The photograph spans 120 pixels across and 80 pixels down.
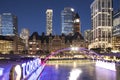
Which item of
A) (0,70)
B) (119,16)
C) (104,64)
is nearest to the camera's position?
(0,70)

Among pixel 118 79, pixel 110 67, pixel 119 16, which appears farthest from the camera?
pixel 119 16

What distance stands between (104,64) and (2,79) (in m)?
47.4

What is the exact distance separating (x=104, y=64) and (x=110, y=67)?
7.53 m

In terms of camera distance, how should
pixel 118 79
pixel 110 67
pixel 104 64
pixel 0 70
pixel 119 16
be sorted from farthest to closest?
pixel 119 16, pixel 104 64, pixel 110 67, pixel 118 79, pixel 0 70

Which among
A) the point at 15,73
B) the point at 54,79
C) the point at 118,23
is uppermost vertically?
the point at 118,23

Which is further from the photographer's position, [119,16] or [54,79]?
[119,16]

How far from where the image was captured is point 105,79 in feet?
125

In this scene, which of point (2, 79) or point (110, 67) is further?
point (110, 67)

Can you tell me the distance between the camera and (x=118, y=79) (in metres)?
37.0

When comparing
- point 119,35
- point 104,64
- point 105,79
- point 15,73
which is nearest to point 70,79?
point 105,79

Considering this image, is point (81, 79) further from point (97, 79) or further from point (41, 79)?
point (41, 79)

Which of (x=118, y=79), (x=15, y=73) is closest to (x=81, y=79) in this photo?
(x=118, y=79)

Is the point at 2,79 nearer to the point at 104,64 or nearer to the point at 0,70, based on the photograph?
the point at 0,70

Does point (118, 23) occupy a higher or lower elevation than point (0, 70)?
higher
